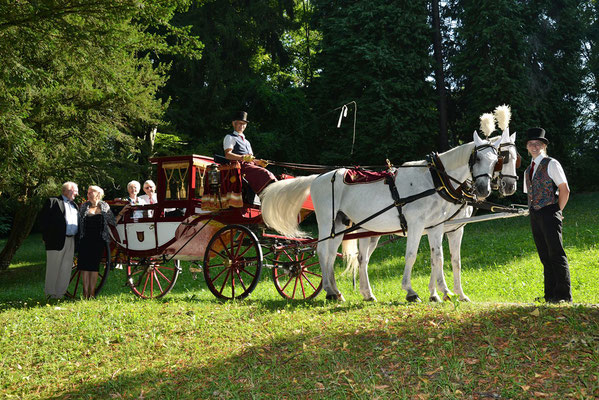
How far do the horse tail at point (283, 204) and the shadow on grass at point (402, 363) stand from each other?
91.7 inches

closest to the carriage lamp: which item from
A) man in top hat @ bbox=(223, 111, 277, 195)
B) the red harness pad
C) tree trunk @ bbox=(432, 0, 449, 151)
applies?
man in top hat @ bbox=(223, 111, 277, 195)

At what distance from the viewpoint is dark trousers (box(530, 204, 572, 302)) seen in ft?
24.4

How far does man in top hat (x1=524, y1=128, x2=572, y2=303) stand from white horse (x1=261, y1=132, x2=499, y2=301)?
559mm

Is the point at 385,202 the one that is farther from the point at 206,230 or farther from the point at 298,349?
the point at 206,230

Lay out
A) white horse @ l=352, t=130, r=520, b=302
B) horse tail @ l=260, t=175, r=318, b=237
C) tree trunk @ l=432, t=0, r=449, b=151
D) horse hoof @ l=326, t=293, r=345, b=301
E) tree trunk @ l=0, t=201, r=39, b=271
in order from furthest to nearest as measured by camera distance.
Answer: tree trunk @ l=432, t=0, r=449, b=151, tree trunk @ l=0, t=201, r=39, b=271, horse tail @ l=260, t=175, r=318, b=237, horse hoof @ l=326, t=293, r=345, b=301, white horse @ l=352, t=130, r=520, b=302

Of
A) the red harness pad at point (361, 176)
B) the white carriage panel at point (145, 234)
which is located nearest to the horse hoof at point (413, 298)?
the red harness pad at point (361, 176)

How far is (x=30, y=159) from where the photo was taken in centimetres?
1555

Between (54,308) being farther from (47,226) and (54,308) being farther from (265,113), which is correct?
(265,113)

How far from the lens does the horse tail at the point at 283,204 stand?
9164 mm

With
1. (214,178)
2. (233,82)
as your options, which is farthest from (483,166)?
(233,82)

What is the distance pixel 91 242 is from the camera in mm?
10594

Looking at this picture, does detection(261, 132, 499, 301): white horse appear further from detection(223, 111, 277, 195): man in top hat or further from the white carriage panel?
the white carriage panel

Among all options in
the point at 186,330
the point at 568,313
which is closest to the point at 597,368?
the point at 568,313

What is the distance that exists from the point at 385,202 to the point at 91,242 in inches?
221
